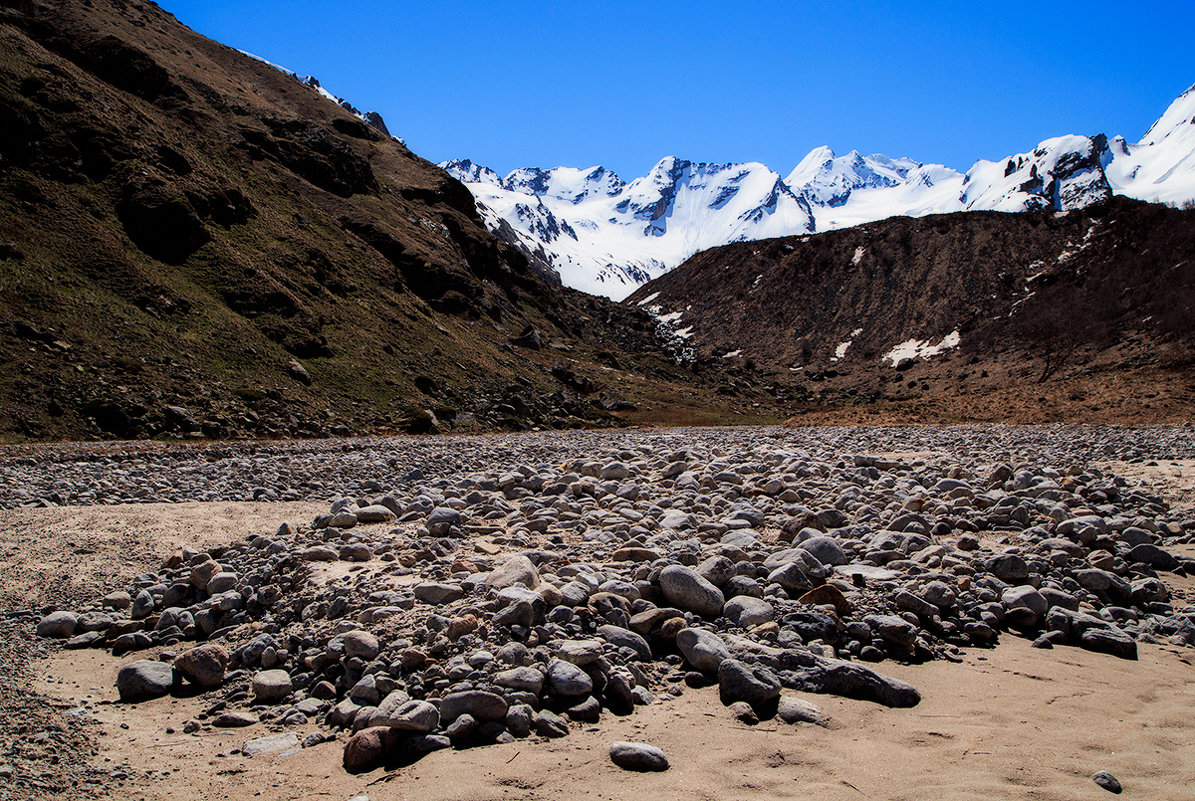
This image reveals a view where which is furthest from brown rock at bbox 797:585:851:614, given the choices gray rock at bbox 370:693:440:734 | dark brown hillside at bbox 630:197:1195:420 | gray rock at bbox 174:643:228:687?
dark brown hillside at bbox 630:197:1195:420

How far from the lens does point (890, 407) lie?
42.1 meters

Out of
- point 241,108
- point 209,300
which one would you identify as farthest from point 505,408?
point 241,108

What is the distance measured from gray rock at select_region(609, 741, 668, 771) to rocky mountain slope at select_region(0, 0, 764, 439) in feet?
92.5

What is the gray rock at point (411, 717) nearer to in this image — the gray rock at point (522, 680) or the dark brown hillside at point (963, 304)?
the gray rock at point (522, 680)

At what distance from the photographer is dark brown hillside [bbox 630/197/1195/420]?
57.9 metres

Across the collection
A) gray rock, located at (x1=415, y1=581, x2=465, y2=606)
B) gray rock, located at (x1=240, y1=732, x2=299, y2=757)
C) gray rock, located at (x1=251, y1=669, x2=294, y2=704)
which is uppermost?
gray rock, located at (x1=415, y1=581, x2=465, y2=606)

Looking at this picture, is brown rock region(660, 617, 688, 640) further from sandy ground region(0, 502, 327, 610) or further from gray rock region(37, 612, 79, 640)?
sandy ground region(0, 502, 327, 610)

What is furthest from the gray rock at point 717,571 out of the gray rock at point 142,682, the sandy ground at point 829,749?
the gray rock at point 142,682

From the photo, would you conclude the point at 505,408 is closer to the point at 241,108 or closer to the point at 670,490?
the point at 670,490

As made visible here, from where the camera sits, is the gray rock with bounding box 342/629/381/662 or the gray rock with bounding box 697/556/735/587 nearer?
the gray rock with bounding box 342/629/381/662

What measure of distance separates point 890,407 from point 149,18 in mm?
93389

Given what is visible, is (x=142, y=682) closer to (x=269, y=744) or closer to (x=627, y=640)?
(x=269, y=744)

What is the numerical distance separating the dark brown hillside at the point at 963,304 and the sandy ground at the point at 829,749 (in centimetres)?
3384

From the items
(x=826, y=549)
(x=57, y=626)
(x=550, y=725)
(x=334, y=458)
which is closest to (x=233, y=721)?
(x=550, y=725)
